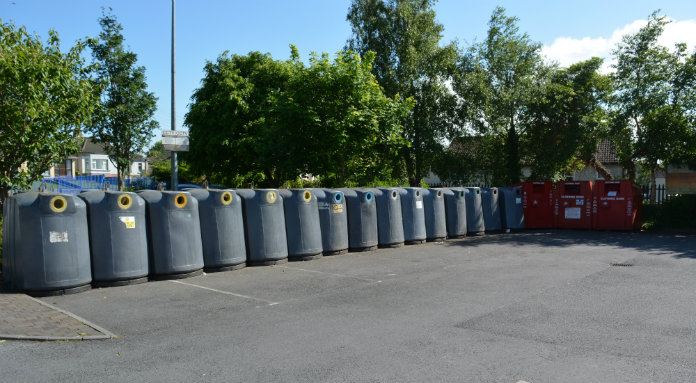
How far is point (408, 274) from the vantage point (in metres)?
8.98

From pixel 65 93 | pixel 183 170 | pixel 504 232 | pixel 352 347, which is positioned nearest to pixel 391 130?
pixel 504 232

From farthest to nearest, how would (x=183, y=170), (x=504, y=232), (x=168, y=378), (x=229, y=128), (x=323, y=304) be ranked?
(x=183, y=170), (x=229, y=128), (x=504, y=232), (x=323, y=304), (x=168, y=378)

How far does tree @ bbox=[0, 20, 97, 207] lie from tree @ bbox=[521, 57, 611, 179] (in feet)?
54.5

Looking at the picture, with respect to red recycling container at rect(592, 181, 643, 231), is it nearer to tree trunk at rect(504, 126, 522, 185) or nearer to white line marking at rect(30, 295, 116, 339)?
tree trunk at rect(504, 126, 522, 185)

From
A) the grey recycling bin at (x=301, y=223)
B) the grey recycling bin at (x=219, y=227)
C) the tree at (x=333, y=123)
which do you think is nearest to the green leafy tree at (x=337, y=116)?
the tree at (x=333, y=123)

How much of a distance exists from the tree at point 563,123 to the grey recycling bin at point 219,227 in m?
15.0

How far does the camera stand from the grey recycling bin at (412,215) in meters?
12.7

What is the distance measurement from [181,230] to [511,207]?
1160cm

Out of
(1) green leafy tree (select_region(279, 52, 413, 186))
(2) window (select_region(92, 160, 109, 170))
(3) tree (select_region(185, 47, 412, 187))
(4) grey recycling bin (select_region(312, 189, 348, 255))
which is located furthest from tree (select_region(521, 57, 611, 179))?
(2) window (select_region(92, 160, 109, 170))

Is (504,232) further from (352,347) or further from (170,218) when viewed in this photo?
(352,347)

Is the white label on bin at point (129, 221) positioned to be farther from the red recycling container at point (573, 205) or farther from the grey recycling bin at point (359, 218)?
the red recycling container at point (573, 205)

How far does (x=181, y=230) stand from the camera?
27.3 ft

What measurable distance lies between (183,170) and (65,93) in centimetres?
2955

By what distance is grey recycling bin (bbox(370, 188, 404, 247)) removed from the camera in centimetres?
1207
